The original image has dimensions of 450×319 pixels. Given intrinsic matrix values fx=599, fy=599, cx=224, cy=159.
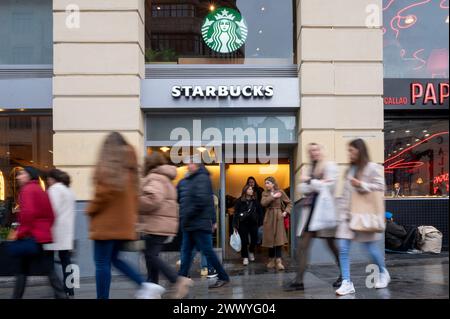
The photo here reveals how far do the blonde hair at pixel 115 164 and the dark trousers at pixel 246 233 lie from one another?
508 cm

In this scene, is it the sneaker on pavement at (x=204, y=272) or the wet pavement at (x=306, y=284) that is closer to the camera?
the wet pavement at (x=306, y=284)

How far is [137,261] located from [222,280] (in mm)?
2991

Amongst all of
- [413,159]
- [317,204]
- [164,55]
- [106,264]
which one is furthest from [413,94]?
[106,264]

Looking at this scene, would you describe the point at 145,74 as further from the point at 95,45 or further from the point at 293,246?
the point at 293,246

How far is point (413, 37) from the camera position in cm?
1235

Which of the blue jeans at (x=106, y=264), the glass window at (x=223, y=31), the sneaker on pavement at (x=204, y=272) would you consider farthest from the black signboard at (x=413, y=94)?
the blue jeans at (x=106, y=264)

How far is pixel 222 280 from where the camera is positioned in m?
8.15

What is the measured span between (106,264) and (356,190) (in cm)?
313

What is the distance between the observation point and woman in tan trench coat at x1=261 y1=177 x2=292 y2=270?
10469mm

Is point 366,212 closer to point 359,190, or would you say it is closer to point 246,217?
point 359,190

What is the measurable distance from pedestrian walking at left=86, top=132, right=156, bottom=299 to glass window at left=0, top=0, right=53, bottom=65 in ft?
20.8

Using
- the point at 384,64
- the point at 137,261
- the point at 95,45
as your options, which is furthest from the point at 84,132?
the point at 384,64

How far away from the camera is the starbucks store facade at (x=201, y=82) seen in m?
11.0

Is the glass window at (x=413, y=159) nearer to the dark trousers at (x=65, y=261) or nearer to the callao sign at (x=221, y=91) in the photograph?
the callao sign at (x=221, y=91)
